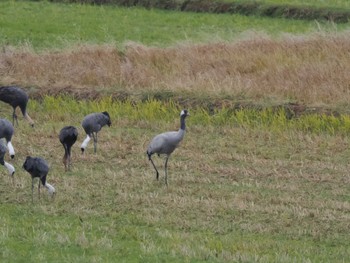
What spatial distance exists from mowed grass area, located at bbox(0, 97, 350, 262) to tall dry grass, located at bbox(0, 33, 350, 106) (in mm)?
1428

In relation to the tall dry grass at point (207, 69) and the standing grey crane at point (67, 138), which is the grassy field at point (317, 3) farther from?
the standing grey crane at point (67, 138)

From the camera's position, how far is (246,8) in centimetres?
3253

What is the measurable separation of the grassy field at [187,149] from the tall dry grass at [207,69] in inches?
1.7

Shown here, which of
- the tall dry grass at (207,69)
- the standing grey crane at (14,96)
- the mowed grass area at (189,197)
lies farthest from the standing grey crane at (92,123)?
the tall dry grass at (207,69)

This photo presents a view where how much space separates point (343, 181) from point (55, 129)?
5.89 metres

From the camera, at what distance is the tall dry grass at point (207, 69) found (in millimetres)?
19641

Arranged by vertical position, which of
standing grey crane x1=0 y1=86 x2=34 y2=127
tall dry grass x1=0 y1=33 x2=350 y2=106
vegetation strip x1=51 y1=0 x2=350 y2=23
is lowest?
standing grey crane x1=0 y1=86 x2=34 y2=127

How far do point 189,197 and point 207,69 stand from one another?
8683 mm

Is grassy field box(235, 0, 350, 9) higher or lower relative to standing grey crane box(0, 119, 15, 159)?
higher

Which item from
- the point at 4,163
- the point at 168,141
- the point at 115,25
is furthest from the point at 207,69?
the point at 115,25

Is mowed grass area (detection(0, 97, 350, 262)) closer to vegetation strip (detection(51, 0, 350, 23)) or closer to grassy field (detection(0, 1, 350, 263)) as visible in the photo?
grassy field (detection(0, 1, 350, 263))

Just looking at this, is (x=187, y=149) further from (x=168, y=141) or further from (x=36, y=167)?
(x=36, y=167)

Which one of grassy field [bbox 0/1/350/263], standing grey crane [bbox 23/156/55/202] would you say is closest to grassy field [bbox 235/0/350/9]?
grassy field [bbox 0/1/350/263]

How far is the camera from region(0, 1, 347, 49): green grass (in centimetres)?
2772
